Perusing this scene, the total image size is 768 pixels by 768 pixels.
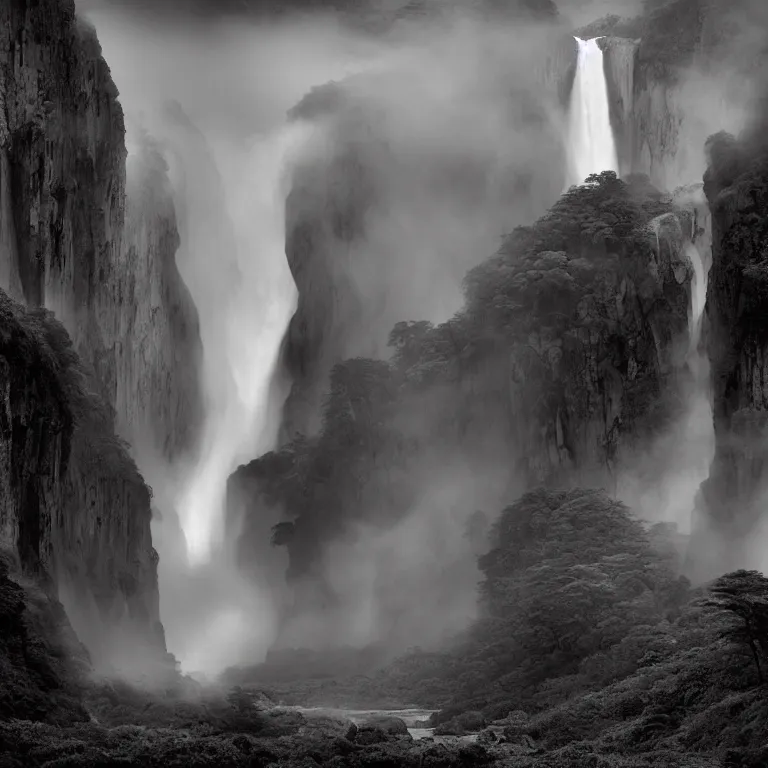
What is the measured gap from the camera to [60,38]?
5538 cm

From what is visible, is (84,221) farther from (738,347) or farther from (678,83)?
(678,83)

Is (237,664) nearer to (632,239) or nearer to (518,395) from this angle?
(518,395)

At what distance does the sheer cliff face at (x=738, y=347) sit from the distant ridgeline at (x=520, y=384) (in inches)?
434

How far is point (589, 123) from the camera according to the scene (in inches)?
3425

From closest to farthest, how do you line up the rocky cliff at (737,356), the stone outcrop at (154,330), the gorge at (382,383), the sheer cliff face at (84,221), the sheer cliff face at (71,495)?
the gorge at (382,383) → the sheer cliff face at (71,495) → the sheer cliff face at (84,221) → the rocky cliff at (737,356) → the stone outcrop at (154,330)

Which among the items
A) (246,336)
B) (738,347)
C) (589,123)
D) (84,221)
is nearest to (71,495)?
(84,221)

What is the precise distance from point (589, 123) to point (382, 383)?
22916mm

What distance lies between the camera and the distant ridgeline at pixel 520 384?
237ft

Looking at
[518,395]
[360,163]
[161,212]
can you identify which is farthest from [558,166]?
[161,212]

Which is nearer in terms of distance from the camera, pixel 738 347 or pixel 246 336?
pixel 738 347

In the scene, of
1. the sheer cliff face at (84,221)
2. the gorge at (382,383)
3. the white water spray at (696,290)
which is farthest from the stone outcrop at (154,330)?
the white water spray at (696,290)

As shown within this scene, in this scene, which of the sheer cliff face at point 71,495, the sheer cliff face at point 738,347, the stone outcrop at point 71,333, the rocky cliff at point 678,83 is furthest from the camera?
the rocky cliff at point 678,83

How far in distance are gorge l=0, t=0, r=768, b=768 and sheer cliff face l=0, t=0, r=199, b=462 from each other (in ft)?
0.74

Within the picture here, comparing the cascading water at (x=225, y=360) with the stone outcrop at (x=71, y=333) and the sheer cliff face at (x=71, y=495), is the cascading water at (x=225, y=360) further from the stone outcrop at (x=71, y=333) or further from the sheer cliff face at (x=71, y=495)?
the sheer cliff face at (x=71, y=495)
